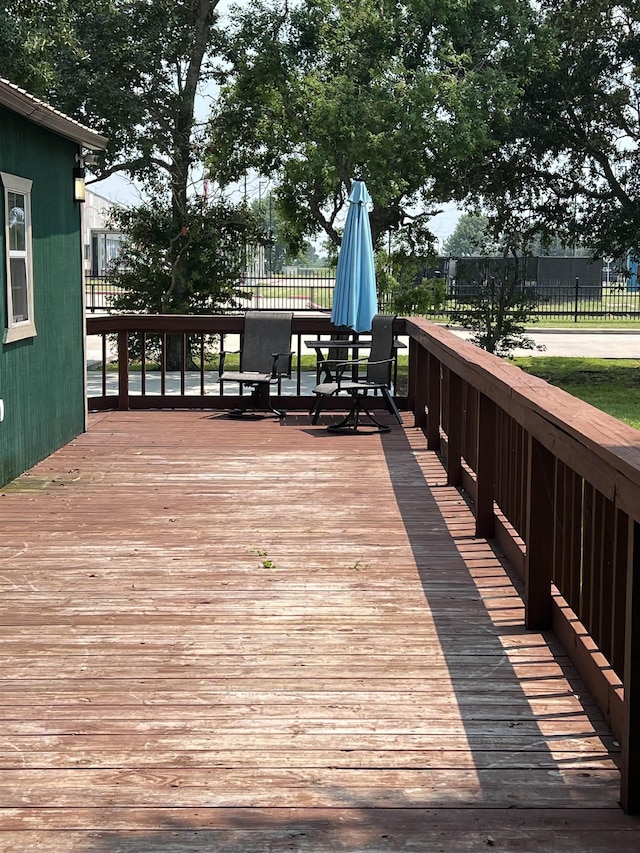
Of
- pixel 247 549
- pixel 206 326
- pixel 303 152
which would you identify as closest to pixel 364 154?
pixel 303 152

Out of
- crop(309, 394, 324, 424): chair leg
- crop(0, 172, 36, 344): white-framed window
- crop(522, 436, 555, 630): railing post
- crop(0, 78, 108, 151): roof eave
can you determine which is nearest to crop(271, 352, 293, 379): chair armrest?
crop(309, 394, 324, 424): chair leg

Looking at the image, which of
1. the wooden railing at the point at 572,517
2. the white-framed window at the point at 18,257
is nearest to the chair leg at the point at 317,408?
the white-framed window at the point at 18,257

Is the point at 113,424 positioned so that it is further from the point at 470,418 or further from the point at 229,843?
the point at 229,843

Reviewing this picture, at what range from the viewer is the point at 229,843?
8.33ft

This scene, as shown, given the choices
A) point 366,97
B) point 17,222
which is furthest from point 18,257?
point 366,97

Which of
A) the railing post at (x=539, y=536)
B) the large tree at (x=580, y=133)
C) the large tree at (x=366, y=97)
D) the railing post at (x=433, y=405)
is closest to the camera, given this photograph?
the railing post at (x=539, y=536)

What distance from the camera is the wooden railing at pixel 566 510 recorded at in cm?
270

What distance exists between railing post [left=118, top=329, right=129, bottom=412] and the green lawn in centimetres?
539

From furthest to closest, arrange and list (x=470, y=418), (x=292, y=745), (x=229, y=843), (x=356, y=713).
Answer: (x=470, y=418) < (x=356, y=713) < (x=292, y=745) < (x=229, y=843)

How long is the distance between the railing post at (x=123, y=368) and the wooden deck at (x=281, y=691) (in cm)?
370

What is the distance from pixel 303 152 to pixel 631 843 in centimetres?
1440

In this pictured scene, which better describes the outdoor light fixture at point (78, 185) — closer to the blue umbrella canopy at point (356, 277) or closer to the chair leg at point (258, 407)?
the chair leg at point (258, 407)

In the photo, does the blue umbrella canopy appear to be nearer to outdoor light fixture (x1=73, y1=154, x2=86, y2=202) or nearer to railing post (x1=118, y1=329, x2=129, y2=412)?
railing post (x1=118, y1=329, x2=129, y2=412)

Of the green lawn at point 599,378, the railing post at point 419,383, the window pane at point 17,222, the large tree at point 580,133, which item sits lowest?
the green lawn at point 599,378
